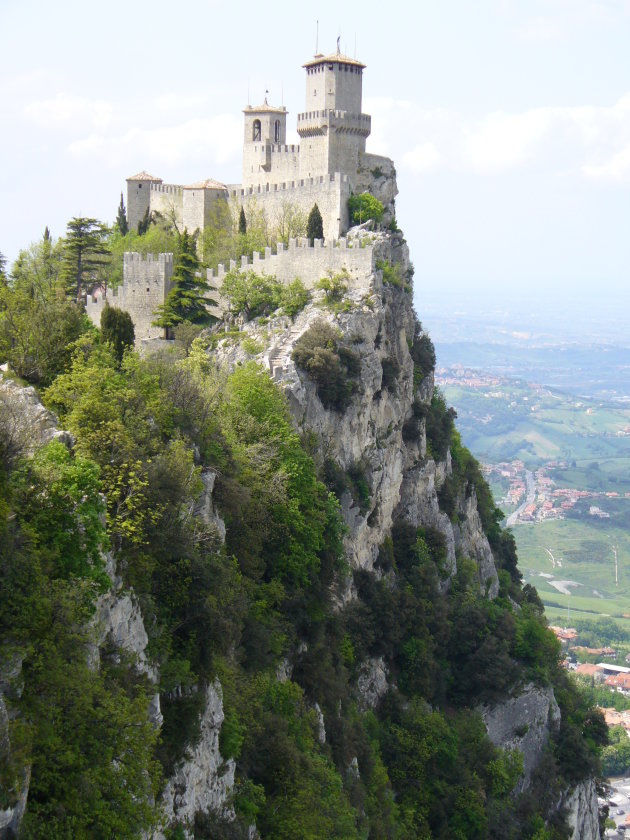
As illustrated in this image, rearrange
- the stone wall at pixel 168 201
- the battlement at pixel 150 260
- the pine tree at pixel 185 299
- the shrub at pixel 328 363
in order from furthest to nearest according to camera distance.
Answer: the stone wall at pixel 168 201 → the battlement at pixel 150 260 → the pine tree at pixel 185 299 → the shrub at pixel 328 363

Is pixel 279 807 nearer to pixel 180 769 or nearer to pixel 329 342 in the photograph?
pixel 180 769

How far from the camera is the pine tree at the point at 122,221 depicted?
62656 millimetres

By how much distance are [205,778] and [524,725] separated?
27705 millimetres

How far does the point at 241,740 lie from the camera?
78.3 ft

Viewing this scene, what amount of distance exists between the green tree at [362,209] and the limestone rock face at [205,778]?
34.8m

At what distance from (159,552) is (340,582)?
16404 mm

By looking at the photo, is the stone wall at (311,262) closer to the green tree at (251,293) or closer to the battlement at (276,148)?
the green tree at (251,293)

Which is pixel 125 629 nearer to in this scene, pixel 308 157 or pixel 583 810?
pixel 583 810

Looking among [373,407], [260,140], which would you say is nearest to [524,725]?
[373,407]

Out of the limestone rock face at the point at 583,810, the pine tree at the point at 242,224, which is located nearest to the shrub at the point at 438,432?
the pine tree at the point at 242,224

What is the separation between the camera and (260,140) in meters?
59.3

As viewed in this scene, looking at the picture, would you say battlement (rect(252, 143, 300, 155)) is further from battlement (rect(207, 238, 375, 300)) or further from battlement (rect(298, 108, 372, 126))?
battlement (rect(207, 238, 375, 300))

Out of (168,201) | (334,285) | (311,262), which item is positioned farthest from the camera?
(168,201)

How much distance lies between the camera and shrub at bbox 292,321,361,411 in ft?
140
